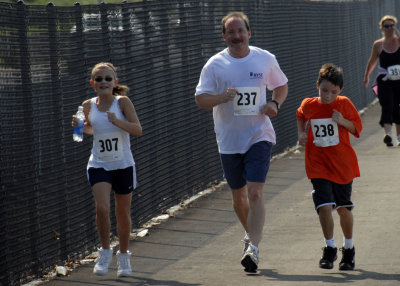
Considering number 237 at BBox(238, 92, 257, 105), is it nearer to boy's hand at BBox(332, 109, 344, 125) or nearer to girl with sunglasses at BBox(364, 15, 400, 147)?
boy's hand at BBox(332, 109, 344, 125)

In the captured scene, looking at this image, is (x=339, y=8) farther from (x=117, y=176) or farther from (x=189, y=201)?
A: (x=117, y=176)

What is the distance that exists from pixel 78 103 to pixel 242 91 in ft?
5.09

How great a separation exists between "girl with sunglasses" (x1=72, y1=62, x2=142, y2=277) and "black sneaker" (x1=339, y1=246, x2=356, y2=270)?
5.54ft

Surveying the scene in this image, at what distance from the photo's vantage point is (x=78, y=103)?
8.69m

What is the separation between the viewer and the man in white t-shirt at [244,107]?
7980 mm

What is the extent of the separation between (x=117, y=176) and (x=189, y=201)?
384cm

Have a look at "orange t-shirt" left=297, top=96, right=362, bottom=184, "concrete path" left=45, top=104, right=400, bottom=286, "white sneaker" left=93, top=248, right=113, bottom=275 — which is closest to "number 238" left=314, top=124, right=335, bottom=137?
"orange t-shirt" left=297, top=96, right=362, bottom=184

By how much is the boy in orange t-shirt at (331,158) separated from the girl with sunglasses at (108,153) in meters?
1.38

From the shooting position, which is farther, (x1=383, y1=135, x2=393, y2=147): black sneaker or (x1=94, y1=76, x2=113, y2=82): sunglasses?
(x1=383, y1=135, x2=393, y2=147): black sneaker

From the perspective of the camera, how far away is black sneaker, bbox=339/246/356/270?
25.5 ft

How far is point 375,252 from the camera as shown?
329 inches

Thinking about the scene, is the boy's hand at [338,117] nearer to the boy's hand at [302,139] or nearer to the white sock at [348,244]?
the boy's hand at [302,139]

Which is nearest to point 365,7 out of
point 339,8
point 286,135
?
point 339,8

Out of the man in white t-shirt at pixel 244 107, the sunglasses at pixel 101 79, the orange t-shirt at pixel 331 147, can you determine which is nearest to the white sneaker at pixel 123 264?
the man in white t-shirt at pixel 244 107
